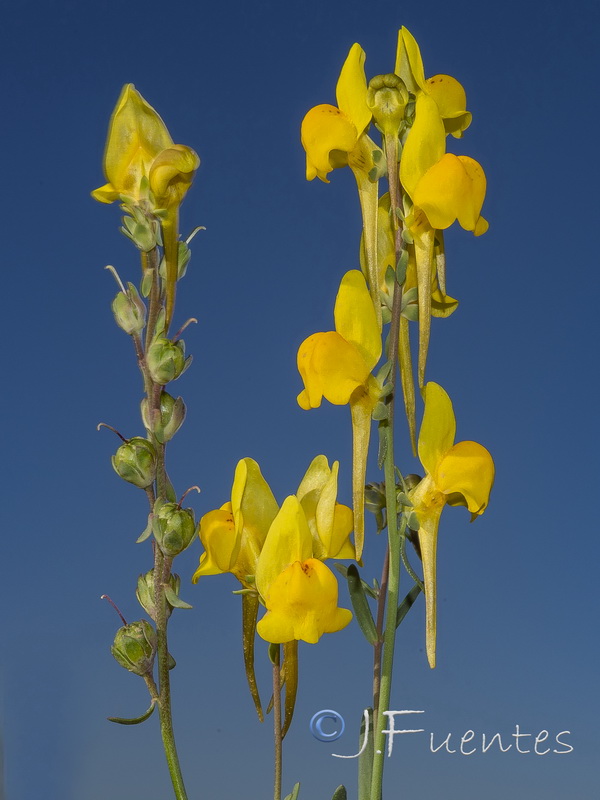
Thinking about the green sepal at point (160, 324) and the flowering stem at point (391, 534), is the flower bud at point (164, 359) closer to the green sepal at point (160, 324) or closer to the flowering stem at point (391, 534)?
the green sepal at point (160, 324)

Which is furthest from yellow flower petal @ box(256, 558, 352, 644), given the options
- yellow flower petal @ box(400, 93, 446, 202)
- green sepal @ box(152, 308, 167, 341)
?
yellow flower petal @ box(400, 93, 446, 202)

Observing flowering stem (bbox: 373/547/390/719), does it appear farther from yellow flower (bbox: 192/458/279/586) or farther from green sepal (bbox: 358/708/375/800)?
yellow flower (bbox: 192/458/279/586)

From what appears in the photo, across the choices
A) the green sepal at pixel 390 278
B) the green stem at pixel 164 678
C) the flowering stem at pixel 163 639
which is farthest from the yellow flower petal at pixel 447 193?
the green stem at pixel 164 678

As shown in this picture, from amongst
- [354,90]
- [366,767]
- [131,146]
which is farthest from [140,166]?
[366,767]

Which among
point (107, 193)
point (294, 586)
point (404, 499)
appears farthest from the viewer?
point (107, 193)

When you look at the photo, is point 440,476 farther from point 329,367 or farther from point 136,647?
point 136,647

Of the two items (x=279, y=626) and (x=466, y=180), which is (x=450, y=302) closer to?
(x=466, y=180)
